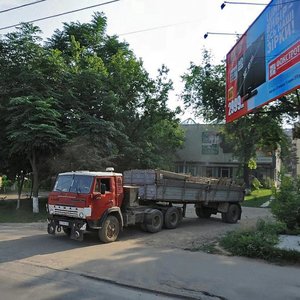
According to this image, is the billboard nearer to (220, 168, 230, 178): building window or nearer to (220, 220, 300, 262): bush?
(220, 220, 300, 262): bush

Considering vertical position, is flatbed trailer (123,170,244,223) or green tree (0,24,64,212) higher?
green tree (0,24,64,212)

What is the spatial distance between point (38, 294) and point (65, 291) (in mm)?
512

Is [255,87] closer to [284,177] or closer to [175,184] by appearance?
[284,177]

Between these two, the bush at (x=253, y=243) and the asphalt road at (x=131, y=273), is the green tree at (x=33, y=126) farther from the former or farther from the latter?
the bush at (x=253, y=243)

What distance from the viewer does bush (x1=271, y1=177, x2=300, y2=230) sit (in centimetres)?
1330

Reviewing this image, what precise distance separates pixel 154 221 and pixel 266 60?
22.8 ft

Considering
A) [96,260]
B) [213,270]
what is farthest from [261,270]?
[96,260]

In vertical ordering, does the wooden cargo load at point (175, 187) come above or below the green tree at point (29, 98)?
below

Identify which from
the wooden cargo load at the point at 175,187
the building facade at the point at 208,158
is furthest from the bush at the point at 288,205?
the building facade at the point at 208,158

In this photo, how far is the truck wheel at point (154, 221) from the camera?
15.9m

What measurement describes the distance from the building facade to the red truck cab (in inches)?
1572

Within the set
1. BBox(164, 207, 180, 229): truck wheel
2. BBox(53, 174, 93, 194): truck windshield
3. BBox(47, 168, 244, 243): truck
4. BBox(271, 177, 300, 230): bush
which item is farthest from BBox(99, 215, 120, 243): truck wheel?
BBox(271, 177, 300, 230): bush

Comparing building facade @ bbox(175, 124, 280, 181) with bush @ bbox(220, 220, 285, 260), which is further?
building facade @ bbox(175, 124, 280, 181)

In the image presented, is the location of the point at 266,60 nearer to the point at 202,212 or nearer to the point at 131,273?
the point at 131,273
